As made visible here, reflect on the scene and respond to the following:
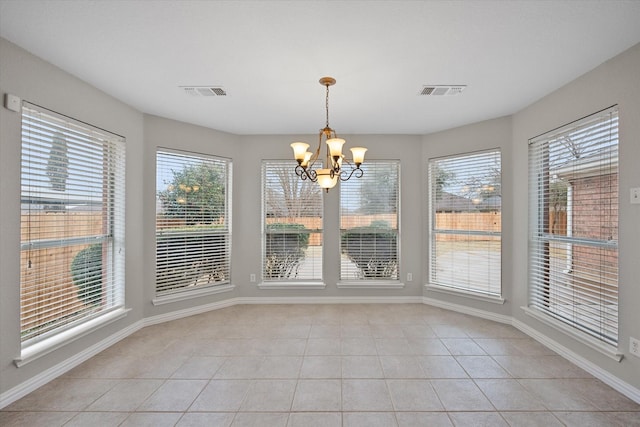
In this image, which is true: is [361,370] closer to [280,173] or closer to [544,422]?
[544,422]

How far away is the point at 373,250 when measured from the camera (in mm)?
4578

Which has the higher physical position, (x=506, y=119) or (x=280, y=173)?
(x=506, y=119)

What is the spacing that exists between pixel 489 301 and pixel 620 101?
2529mm

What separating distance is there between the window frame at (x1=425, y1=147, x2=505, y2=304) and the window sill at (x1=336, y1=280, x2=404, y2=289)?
1.51ft

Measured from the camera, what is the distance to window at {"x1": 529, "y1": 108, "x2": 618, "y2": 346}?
2.48 metres

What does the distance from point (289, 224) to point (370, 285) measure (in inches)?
60.1

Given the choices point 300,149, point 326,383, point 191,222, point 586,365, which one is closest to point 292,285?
point 191,222

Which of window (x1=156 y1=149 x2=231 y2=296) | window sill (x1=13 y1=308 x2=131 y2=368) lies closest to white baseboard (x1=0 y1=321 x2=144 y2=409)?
window sill (x1=13 y1=308 x2=131 y2=368)

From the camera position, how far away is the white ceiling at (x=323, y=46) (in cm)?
185

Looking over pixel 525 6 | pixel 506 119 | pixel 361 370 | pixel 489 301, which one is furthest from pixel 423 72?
pixel 489 301

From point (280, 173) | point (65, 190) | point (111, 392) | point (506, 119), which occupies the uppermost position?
point (506, 119)

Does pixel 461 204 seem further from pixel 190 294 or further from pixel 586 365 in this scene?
pixel 190 294

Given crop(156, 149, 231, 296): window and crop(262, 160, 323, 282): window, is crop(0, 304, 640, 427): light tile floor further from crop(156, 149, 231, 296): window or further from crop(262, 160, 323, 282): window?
crop(262, 160, 323, 282): window

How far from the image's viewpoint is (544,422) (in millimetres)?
1973
